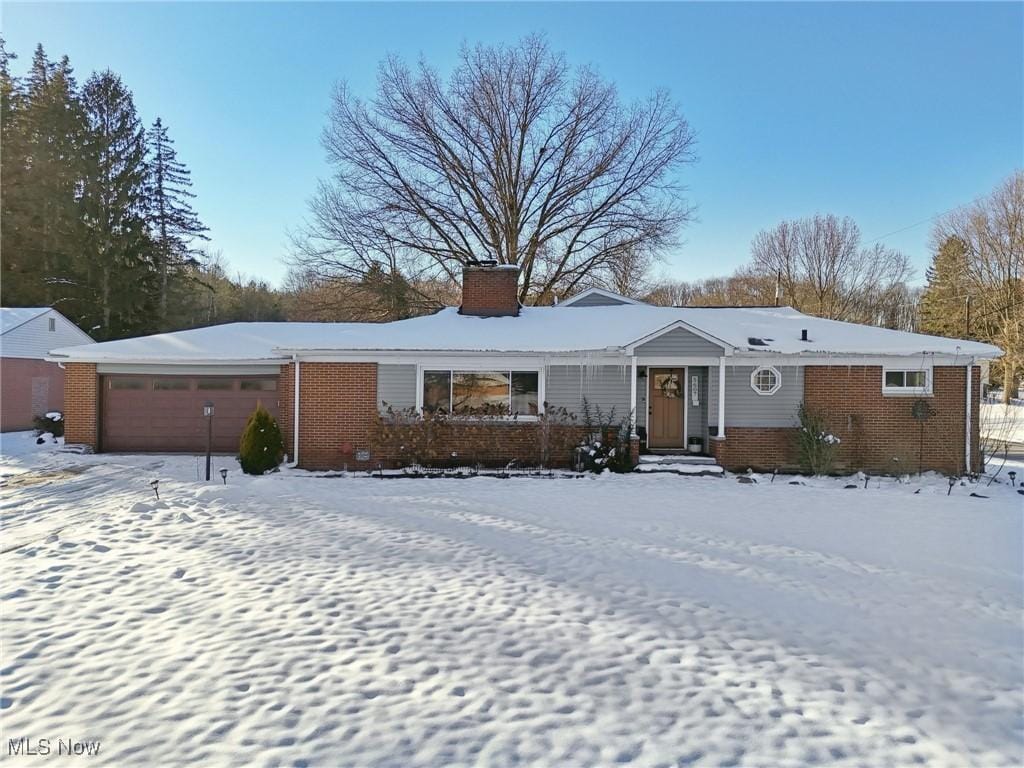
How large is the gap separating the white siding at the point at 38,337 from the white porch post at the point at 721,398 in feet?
69.3

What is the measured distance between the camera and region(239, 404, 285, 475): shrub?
10.5m

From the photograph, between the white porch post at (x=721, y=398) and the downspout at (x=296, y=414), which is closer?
the white porch post at (x=721, y=398)

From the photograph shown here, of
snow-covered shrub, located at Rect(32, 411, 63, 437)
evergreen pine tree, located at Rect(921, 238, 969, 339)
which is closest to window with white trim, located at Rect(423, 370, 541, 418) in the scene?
snow-covered shrub, located at Rect(32, 411, 63, 437)

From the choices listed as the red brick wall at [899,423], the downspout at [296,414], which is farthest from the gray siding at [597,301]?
the downspout at [296,414]

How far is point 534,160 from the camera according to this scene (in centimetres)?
2472

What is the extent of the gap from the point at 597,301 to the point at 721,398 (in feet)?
20.7

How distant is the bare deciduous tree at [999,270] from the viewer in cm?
2672

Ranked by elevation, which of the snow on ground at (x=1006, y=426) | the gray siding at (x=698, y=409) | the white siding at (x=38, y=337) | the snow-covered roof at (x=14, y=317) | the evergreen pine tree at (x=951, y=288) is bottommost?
the snow on ground at (x=1006, y=426)

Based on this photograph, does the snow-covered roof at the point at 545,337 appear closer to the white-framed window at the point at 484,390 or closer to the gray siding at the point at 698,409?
the white-framed window at the point at 484,390

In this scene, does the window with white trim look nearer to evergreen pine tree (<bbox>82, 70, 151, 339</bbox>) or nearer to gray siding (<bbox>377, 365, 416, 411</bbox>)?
gray siding (<bbox>377, 365, 416, 411</bbox>)

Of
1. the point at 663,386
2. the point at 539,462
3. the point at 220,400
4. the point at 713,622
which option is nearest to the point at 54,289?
the point at 220,400

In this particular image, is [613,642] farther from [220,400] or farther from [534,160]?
[534,160]

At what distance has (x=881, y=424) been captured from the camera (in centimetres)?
1148

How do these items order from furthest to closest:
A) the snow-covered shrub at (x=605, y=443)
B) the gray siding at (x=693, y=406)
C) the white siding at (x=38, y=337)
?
the white siding at (x=38, y=337), the gray siding at (x=693, y=406), the snow-covered shrub at (x=605, y=443)
